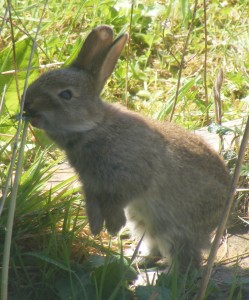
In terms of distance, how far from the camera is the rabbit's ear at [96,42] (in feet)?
Result: 13.2

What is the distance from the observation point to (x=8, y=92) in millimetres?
5047

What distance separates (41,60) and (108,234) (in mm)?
1853

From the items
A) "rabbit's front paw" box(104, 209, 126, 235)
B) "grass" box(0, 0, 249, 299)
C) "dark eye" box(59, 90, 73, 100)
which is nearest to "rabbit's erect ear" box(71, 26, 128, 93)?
"dark eye" box(59, 90, 73, 100)

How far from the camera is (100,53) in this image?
4.02m

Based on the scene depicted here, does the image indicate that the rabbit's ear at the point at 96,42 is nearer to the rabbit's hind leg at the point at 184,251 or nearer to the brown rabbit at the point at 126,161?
the brown rabbit at the point at 126,161

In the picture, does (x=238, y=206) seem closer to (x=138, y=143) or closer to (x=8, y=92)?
(x=138, y=143)

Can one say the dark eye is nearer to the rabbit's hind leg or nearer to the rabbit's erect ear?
the rabbit's erect ear

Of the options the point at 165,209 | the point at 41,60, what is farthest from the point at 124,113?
the point at 41,60

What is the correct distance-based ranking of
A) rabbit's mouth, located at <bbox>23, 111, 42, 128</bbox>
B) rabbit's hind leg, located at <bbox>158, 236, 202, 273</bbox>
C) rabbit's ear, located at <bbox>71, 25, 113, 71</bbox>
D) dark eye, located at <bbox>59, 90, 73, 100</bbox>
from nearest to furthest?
rabbit's mouth, located at <bbox>23, 111, 42, 128</bbox>
dark eye, located at <bbox>59, 90, 73, 100</bbox>
rabbit's ear, located at <bbox>71, 25, 113, 71</bbox>
rabbit's hind leg, located at <bbox>158, 236, 202, 273</bbox>

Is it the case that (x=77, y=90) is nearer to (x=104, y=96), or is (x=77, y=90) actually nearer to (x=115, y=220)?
(x=115, y=220)

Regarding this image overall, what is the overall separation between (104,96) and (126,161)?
5.09ft

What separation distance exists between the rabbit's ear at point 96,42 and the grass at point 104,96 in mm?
369

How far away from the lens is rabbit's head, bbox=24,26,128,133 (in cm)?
379

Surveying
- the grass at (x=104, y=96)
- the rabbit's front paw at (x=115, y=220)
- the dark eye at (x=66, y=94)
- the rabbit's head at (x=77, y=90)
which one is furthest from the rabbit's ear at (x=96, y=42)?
the rabbit's front paw at (x=115, y=220)
